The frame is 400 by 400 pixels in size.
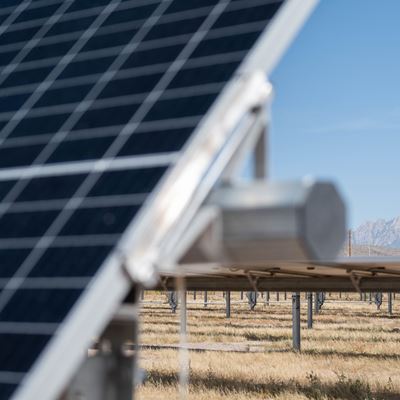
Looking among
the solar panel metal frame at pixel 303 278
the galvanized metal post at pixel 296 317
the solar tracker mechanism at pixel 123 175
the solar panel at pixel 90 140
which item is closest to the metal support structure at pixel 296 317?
the galvanized metal post at pixel 296 317

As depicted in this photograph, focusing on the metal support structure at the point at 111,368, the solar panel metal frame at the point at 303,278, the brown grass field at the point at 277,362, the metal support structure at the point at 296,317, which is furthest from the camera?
the metal support structure at the point at 296,317

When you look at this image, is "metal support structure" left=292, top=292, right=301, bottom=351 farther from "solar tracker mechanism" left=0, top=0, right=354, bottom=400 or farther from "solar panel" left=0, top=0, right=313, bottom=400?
"solar tracker mechanism" left=0, top=0, right=354, bottom=400

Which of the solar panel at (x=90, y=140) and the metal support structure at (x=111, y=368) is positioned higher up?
the solar panel at (x=90, y=140)

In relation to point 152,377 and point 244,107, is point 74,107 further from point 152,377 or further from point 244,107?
point 152,377

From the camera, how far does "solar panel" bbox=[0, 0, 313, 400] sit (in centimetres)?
487

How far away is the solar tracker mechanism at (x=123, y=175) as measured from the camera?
4.92 meters

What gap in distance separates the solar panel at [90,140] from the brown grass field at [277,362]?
19781mm

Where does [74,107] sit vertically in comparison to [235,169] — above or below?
above

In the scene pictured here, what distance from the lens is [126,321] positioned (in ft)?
19.0

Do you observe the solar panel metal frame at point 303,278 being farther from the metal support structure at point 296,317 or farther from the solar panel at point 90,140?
the solar panel at point 90,140

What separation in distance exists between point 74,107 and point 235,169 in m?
1.41

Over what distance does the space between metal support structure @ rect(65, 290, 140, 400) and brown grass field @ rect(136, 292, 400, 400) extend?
20.2 metres

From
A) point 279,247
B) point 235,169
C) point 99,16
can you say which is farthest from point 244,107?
point 99,16

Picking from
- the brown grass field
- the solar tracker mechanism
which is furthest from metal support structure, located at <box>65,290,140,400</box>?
the brown grass field
